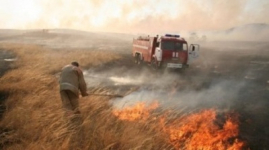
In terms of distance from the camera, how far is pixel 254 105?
10648 mm

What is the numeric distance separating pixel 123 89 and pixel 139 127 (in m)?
6.19

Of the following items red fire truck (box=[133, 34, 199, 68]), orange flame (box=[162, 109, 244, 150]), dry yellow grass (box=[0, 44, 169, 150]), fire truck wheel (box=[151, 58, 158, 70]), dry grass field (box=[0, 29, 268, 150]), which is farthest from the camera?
fire truck wheel (box=[151, 58, 158, 70])

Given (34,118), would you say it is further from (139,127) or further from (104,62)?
(104,62)

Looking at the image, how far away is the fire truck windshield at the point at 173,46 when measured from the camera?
18.1m

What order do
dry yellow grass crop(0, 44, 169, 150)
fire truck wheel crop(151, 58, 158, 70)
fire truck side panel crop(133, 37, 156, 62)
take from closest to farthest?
1. dry yellow grass crop(0, 44, 169, 150)
2. fire truck wheel crop(151, 58, 158, 70)
3. fire truck side panel crop(133, 37, 156, 62)

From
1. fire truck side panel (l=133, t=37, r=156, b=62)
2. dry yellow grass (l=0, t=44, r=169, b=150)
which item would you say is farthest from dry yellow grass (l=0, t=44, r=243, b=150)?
fire truck side panel (l=133, t=37, r=156, b=62)

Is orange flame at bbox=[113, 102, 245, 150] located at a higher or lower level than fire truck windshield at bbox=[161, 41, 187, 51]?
lower

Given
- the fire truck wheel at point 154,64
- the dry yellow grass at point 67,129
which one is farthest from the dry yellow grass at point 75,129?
the fire truck wheel at point 154,64

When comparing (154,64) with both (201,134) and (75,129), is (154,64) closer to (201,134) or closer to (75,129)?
(201,134)

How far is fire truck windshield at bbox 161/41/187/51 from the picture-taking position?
18087 mm

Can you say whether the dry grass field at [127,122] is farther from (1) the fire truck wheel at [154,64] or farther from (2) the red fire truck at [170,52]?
(1) the fire truck wheel at [154,64]

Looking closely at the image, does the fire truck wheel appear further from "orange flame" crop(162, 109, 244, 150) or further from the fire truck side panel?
"orange flame" crop(162, 109, 244, 150)

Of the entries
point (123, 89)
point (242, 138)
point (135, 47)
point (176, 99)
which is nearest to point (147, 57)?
point (135, 47)

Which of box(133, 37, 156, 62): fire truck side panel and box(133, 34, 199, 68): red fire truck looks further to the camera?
box(133, 37, 156, 62): fire truck side panel
